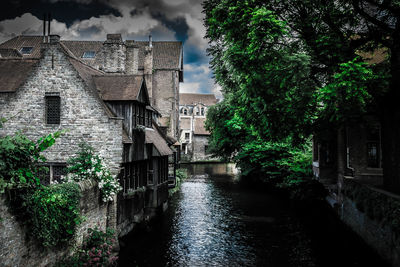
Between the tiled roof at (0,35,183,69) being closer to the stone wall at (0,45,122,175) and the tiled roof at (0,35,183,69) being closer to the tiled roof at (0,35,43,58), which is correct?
the tiled roof at (0,35,43,58)

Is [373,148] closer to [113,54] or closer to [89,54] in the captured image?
[113,54]

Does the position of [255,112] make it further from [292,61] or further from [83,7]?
[83,7]

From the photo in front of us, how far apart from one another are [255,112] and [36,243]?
10109 mm

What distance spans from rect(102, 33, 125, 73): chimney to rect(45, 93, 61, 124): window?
5712 mm

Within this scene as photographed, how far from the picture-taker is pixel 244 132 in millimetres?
33375

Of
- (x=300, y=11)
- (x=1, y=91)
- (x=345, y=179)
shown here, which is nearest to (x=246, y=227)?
(x=345, y=179)

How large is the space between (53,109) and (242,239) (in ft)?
33.8

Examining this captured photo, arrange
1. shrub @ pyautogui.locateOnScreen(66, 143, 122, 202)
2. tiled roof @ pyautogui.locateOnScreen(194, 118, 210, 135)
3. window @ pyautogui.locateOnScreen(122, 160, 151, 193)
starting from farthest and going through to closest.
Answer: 1. tiled roof @ pyautogui.locateOnScreen(194, 118, 210, 135)
2. window @ pyautogui.locateOnScreen(122, 160, 151, 193)
3. shrub @ pyautogui.locateOnScreen(66, 143, 122, 202)

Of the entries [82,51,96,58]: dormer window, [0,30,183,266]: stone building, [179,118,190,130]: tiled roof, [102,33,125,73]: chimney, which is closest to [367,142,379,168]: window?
[0,30,183,266]: stone building

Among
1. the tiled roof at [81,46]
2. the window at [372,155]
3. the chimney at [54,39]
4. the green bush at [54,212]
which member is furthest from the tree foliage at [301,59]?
the tiled roof at [81,46]

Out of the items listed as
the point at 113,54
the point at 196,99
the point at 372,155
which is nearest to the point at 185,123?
the point at 196,99

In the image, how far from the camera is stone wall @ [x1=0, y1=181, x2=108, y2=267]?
6086 mm

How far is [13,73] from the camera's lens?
44.3 ft

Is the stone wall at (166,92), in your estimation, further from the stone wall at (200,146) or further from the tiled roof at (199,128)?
the tiled roof at (199,128)
